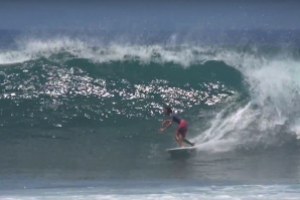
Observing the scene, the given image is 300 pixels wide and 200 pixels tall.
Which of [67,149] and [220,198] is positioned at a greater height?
[67,149]

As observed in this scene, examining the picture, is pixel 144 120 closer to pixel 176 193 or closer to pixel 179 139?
pixel 179 139

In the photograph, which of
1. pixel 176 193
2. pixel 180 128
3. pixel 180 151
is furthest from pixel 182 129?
pixel 176 193

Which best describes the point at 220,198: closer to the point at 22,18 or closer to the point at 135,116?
the point at 135,116

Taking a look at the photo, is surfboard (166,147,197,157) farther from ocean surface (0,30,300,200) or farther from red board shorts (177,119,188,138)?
red board shorts (177,119,188,138)

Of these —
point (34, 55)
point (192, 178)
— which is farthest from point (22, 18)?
point (192, 178)

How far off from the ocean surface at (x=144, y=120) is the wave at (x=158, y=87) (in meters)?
0.03

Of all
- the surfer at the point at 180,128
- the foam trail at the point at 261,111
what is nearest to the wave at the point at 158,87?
the foam trail at the point at 261,111

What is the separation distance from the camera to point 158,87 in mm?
30359

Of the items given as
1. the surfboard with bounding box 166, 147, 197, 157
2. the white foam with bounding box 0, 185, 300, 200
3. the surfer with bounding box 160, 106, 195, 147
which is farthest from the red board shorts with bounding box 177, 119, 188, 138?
the white foam with bounding box 0, 185, 300, 200

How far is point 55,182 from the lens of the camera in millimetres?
22297

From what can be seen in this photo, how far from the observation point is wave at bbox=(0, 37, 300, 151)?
27203 mm

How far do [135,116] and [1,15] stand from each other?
1733 inches

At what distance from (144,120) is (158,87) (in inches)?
92.9

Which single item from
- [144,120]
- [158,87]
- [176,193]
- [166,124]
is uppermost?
[158,87]
